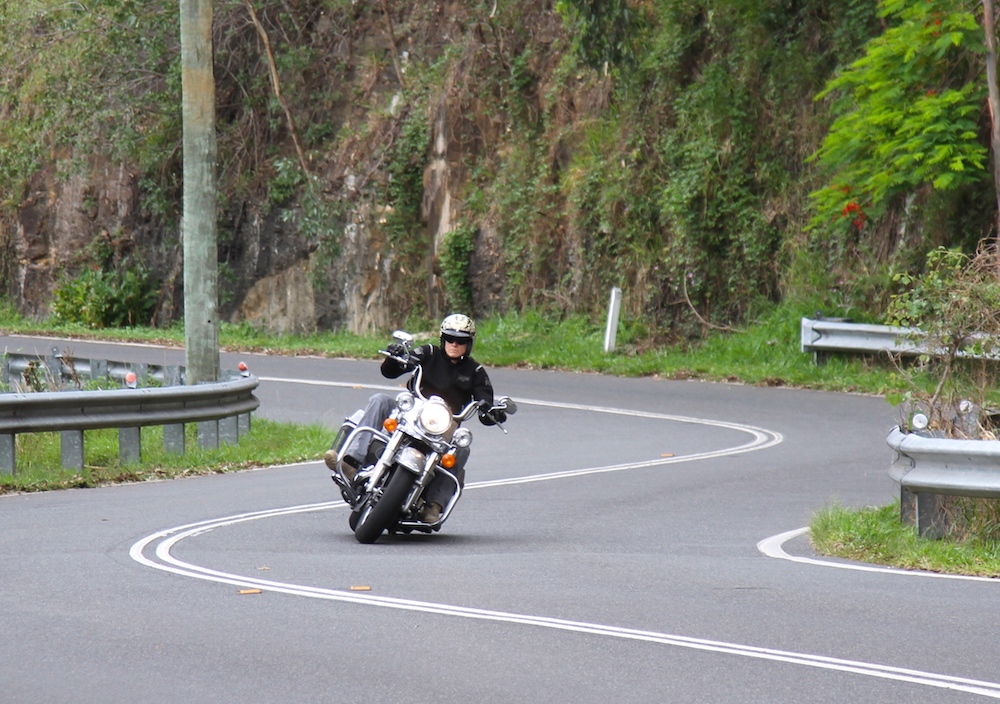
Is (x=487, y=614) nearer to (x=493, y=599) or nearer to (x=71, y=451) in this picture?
(x=493, y=599)

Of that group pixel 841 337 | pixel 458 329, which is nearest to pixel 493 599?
pixel 458 329

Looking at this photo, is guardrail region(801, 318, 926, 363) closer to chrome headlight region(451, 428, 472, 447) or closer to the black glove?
the black glove

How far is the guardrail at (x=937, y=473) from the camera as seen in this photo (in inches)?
338

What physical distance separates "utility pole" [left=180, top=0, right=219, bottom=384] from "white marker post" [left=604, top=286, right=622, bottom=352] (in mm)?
10858

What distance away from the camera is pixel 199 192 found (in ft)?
51.0

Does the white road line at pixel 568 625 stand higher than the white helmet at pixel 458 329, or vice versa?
the white helmet at pixel 458 329

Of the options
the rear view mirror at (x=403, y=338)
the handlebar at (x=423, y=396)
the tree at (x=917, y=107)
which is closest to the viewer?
the rear view mirror at (x=403, y=338)

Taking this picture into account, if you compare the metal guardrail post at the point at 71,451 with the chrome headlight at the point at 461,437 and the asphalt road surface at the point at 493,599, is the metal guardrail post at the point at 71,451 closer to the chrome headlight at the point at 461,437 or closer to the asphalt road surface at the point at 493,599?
the asphalt road surface at the point at 493,599

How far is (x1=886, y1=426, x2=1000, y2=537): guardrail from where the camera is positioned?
8594 millimetres

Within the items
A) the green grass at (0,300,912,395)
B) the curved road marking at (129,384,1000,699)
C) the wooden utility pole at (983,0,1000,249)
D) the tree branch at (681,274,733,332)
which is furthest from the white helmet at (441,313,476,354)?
the tree branch at (681,274,733,332)

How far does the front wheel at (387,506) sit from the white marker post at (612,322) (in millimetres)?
16061

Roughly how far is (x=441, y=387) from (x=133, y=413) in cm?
457

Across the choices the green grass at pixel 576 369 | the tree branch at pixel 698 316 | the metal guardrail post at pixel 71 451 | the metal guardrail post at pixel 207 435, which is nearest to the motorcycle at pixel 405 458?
the green grass at pixel 576 369

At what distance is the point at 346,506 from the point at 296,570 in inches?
122
